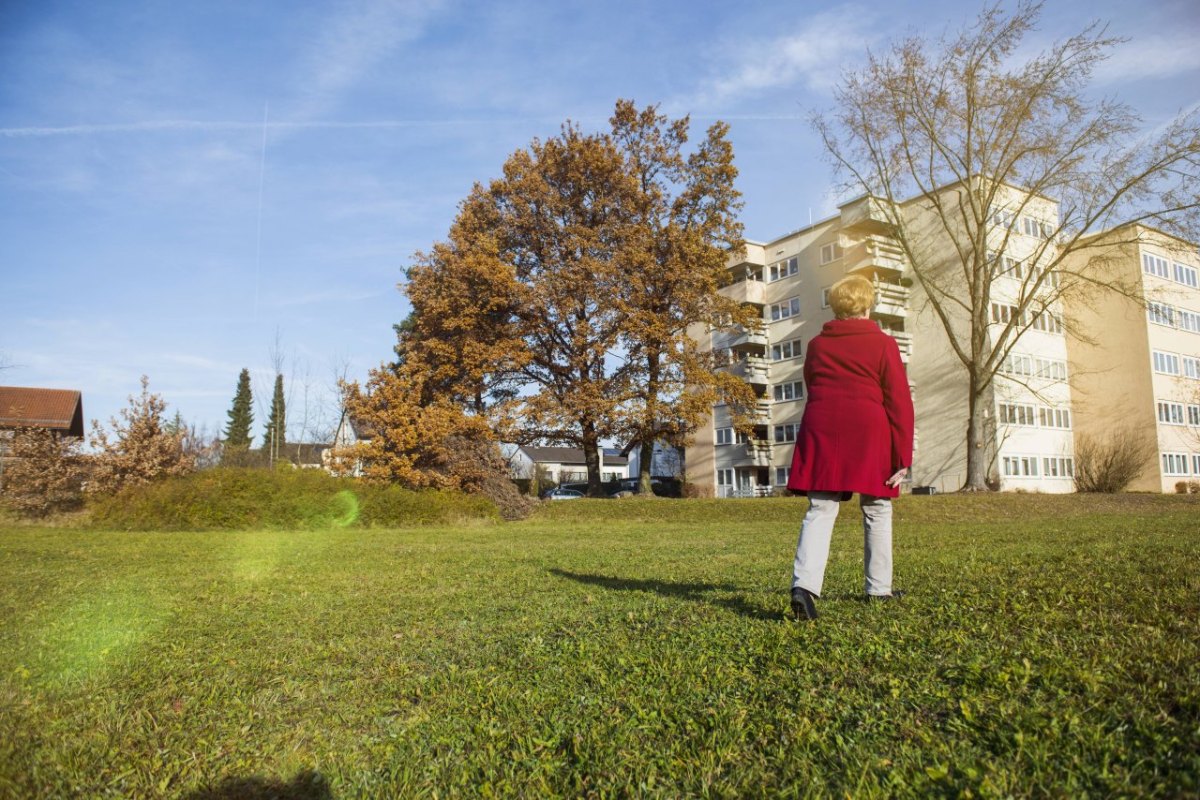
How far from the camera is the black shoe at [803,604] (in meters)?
4.32

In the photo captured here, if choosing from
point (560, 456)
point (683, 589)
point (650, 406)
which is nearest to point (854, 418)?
point (683, 589)

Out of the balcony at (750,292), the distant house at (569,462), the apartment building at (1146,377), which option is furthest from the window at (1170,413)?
the distant house at (569,462)

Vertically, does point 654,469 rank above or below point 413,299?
below

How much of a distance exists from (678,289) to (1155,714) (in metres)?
28.6

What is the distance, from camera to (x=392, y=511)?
21188 mm

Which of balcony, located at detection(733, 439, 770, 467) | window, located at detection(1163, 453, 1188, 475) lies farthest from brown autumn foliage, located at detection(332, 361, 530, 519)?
window, located at detection(1163, 453, 1188, 475)

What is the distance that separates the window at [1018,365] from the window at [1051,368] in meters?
0.59

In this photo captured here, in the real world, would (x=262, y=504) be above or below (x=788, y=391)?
below

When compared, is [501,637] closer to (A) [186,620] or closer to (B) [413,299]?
(A) [186,620]

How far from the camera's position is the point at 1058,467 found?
140 feet

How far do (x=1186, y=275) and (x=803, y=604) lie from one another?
58828mm

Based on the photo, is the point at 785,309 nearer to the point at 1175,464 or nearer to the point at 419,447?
the point at 1175,464

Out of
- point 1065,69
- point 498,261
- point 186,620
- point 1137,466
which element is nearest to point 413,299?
point 498,261

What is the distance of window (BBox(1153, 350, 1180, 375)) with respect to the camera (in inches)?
1736
